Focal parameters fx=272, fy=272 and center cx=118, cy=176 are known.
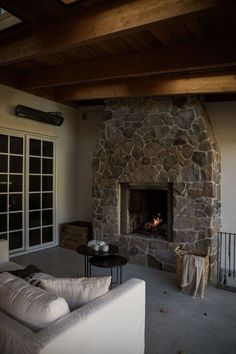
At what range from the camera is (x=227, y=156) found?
4.47m

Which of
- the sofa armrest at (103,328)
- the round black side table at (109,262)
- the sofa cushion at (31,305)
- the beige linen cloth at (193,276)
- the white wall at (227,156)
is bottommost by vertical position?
the beige linen cloth at (193,276)

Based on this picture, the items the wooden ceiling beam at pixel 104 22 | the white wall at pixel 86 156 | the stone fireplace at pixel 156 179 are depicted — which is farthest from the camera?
the white wall at pixel 86 156

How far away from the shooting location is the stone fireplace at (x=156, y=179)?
4.10 metres

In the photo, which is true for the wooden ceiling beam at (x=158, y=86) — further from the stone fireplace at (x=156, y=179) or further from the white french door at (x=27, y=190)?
the white french door at (x=27, y=190)

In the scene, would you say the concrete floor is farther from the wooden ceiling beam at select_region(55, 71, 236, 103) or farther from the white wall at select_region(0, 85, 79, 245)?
the wooden ceiling beam at select_region(55, 71, 236, 103)

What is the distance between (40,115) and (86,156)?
143 cm

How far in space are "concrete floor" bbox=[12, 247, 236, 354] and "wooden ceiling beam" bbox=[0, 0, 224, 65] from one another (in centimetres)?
274

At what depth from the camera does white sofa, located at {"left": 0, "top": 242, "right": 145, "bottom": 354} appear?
4.49 ft

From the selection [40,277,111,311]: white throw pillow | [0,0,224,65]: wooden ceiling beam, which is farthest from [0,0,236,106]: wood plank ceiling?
[40,277,111,311]: white throw pillow

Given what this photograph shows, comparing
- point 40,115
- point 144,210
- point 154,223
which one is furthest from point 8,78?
point 154,223

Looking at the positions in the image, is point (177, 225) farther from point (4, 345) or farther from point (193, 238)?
point (4, 345)

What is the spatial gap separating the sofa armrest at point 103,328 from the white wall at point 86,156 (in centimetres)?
407

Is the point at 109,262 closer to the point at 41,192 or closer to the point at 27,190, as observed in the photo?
the point at 27,190

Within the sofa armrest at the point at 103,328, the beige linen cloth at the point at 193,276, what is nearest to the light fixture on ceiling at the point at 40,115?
the beige linen cloth at the point at 193,276
